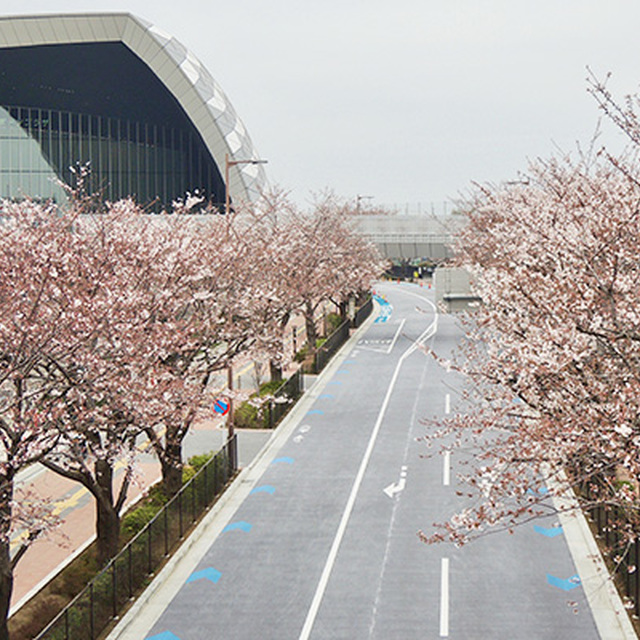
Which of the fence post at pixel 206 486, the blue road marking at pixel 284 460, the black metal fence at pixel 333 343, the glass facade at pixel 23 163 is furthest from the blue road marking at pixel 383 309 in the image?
the fence post at pixel 206 486

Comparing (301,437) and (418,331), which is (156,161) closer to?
(418,331)

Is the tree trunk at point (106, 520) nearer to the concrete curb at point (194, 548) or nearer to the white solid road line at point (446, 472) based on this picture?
the concrete curb at point (194, 548)

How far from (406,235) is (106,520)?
5802 centimetres

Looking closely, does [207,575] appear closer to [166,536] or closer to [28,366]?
[166,536]

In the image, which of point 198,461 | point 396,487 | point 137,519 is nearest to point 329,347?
point 198,461

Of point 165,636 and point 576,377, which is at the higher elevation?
point 576,377

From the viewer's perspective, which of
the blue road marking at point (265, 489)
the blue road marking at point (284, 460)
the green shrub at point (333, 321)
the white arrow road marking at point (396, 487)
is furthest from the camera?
the green shrub at point (333, 321)

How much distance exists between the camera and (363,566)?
17953 millimetres

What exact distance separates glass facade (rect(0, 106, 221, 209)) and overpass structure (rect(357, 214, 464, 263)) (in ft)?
69.9

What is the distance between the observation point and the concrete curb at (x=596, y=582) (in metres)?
14.8

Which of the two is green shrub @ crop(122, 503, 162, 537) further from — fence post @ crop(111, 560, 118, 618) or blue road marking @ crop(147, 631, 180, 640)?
blue road marking @ crop(147, 631, 180, 640)

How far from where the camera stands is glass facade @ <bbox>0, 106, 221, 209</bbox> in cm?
7875

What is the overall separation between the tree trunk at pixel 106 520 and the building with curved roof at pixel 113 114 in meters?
54.0

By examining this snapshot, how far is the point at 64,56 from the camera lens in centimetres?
7588
